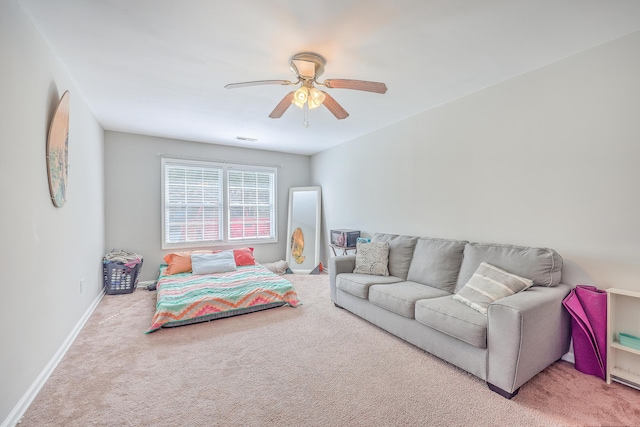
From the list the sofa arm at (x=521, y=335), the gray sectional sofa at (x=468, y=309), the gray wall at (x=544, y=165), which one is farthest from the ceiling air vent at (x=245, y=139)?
the sofa arm at (x=521, y=335)

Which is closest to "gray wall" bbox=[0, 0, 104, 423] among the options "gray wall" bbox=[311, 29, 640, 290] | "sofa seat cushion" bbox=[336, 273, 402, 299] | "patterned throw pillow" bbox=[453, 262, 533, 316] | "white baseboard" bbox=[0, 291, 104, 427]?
"white baseboard" bbox=[0, 291, 104, 427]

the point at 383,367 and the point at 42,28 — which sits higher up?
the point at 42,28

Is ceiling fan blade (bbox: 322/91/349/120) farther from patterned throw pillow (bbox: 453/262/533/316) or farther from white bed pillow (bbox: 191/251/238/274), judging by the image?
white bed pillow (bbox: 191/251/238/274)

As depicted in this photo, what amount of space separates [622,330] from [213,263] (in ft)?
14.7

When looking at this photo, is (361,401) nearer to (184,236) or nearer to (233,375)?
(233,375)

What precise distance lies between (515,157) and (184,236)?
4907 mm

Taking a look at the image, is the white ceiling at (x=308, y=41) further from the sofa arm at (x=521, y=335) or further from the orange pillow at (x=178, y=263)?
the orange pillow at (x=178, y=263)

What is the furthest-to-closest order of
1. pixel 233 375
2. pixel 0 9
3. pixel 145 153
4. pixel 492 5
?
pixel 145 153 → pixel 233 375 → pixel 492 5 → pixel 0 9

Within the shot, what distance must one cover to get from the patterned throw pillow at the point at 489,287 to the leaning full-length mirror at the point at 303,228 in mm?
3441

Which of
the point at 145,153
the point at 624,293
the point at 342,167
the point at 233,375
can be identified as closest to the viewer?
the point at 624,293

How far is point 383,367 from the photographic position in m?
2.28

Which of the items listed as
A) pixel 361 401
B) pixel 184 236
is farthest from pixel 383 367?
pixel 184 236

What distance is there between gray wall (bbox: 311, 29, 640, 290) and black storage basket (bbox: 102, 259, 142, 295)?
12.9 feet

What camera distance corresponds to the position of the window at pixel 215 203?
495 centimetres
